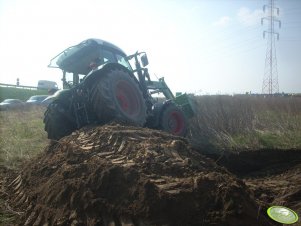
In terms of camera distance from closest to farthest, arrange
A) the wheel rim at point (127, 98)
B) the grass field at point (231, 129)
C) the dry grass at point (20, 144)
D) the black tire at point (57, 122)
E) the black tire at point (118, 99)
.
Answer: the black tire at point (118, 99), the wheel rim at point (127, 98), the black tire at point (57, 122), the dry grass at point (20, 144), the grass field at point (231, 129)

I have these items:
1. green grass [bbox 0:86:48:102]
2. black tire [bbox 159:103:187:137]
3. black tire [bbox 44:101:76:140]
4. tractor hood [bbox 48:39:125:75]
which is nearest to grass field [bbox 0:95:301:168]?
black tire [bbox 159:103:187:137]

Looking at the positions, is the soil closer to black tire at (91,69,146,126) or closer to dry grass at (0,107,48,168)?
black tire at (91,69,146,126)

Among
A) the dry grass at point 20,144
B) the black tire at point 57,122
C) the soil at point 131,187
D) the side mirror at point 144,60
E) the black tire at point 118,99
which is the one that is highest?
the side mirror at point 144,60

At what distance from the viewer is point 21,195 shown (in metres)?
4.05

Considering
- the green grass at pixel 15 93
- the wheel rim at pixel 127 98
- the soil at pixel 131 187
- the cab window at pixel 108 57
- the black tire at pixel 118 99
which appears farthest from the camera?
the green grass at pixel 15 93

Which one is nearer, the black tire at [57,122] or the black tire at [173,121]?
the black tire at [57,122]

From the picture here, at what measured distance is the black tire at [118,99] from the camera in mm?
5371

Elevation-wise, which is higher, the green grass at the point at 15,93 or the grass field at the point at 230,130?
the green grass at the point at 15,93

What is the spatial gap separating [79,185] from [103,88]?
243 cm

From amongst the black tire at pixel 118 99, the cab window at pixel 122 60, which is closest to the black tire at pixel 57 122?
the black tire at pixel 118 99

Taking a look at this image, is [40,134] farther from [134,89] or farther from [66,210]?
[66,210]

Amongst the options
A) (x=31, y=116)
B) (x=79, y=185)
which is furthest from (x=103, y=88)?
(x=31, y=116)

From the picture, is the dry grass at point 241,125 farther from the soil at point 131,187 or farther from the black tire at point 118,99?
the soil at point 131,187

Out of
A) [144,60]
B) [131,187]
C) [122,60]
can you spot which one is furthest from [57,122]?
[131,187]
